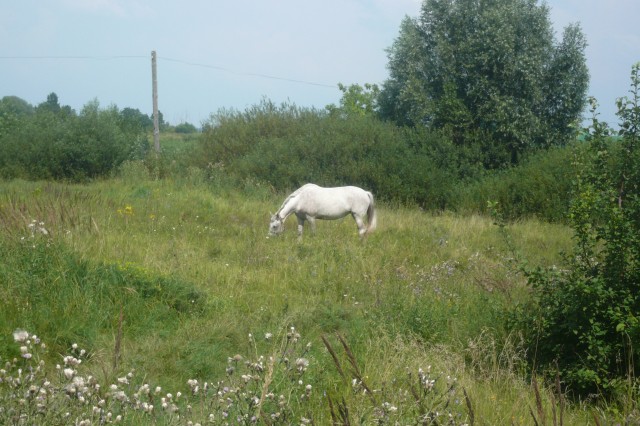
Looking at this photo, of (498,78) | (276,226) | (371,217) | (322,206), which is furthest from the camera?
(498,78)

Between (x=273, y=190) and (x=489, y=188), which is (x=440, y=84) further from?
(x=273, y=190)

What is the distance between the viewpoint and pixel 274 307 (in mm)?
9117

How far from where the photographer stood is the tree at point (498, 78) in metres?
30.5

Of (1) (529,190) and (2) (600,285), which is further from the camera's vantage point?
(1) (529,190)

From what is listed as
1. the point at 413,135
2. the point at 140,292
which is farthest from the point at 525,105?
the point at 140,292

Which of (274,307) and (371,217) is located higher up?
(371,217)

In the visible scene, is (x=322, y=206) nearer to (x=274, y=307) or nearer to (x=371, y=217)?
(x=371, y=217)

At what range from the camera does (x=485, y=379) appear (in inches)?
243

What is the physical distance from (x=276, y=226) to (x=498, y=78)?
1851 cm

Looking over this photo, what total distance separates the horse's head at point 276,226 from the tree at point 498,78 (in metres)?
17.0

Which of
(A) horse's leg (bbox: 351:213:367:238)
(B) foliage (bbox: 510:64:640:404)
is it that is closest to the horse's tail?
(A) horse's leg (bbox: 351:213:367:238)

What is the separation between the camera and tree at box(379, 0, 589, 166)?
3050 cm

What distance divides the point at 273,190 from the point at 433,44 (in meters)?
12.1

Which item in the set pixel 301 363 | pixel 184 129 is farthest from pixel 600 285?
pixel 184 129
